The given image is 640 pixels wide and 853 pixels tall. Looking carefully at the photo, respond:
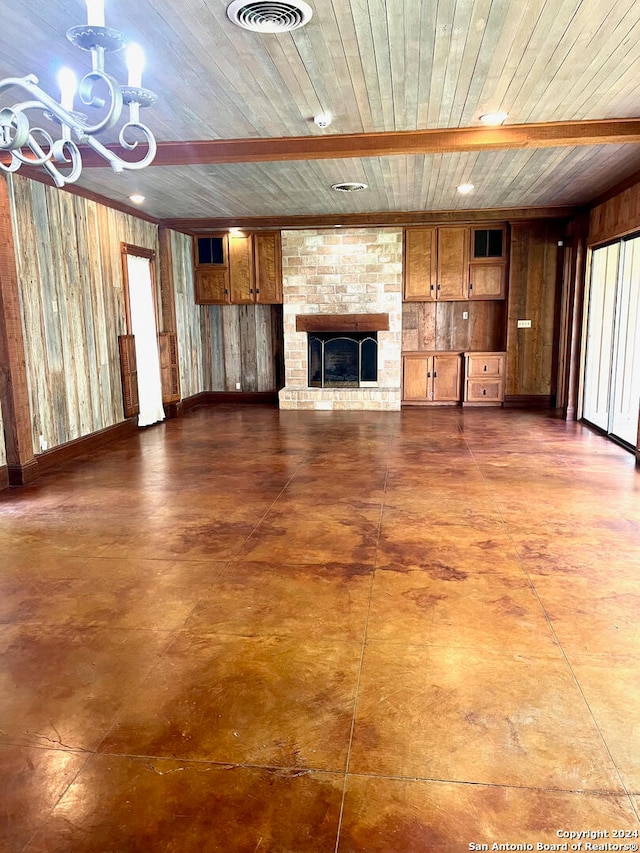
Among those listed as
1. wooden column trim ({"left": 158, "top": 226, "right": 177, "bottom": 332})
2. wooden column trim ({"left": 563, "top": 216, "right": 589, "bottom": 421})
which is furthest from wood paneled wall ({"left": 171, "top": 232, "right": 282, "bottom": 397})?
wooden column trim ({"left": 563, "top": 216, "right": 589, "bottom": 421})

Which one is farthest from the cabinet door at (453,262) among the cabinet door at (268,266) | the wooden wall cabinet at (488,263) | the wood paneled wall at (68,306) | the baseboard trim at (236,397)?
the wood paneled wall at (68,306)

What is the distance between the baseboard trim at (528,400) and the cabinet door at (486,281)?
158cm

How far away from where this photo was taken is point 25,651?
2697 millimetres

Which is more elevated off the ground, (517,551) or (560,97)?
(560,97)

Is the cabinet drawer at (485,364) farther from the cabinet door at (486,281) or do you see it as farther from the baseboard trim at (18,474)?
the baseboard trim at (18,474)

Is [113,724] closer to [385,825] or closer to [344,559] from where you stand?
[385,825]

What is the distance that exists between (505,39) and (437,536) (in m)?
2.92

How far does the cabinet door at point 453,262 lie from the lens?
9.21 meters

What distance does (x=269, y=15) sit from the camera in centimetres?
293

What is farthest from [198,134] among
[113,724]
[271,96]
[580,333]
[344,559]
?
[580,333]

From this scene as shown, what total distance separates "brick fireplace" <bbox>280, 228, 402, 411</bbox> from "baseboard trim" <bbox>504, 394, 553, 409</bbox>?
Result: 70.2 inches

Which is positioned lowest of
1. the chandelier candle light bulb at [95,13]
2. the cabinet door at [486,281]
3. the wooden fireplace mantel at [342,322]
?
the wooden fireplace mantel at [342,322]

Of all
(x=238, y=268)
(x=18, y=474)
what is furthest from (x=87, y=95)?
(x=238, y=268)

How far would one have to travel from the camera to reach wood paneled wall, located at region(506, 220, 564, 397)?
357 inches
